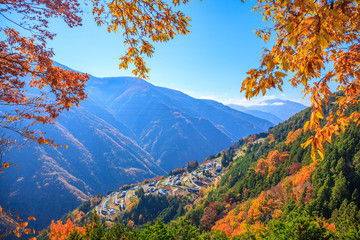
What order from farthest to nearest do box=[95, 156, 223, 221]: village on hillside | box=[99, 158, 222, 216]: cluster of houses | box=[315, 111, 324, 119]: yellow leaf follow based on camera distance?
box=[99, 158, 222, 216]: cluster of houses → box=[95, 156, 223, 221]: village on hillside → box=[315, 111, 324, 119]: yellow leaf

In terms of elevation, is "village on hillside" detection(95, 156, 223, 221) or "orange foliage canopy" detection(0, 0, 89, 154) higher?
"orange foliage canopy" detection(0, 0, 89, 154)

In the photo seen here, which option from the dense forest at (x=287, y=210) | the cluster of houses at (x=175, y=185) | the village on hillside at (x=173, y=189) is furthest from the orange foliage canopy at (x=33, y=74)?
the cluster of houses at (x=175, y=185)

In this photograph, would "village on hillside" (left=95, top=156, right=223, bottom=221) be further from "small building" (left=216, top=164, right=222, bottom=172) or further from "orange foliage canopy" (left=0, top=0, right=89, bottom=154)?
"orange foliage canopy" (left=0, top=0, right=89, bottom=154)

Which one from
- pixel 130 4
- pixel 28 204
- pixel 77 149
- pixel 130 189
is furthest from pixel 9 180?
pixel 130 4

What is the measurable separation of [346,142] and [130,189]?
111 m

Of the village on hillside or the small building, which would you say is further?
the small building

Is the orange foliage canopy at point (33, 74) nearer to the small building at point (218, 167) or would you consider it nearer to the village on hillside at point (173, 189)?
the village on hillside at point (173, 189)

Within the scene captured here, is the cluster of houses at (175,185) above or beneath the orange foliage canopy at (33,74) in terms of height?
beneath

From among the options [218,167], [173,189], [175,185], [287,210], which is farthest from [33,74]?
[218,167]

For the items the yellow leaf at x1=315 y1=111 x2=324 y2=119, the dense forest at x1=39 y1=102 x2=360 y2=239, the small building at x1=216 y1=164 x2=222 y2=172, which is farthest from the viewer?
the small building at x1=216 y1=164 x2=222 y2=172

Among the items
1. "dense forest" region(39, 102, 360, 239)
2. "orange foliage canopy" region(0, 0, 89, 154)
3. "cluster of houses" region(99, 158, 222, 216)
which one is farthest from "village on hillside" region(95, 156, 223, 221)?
"orange foliage canopy" region(0, 0, 89, 154)

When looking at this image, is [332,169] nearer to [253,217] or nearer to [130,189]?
[253,217]

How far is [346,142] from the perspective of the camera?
23922 mm

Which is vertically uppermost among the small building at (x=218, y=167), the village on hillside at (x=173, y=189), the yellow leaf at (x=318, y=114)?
the yellow leaf at (x=318, y=114)
